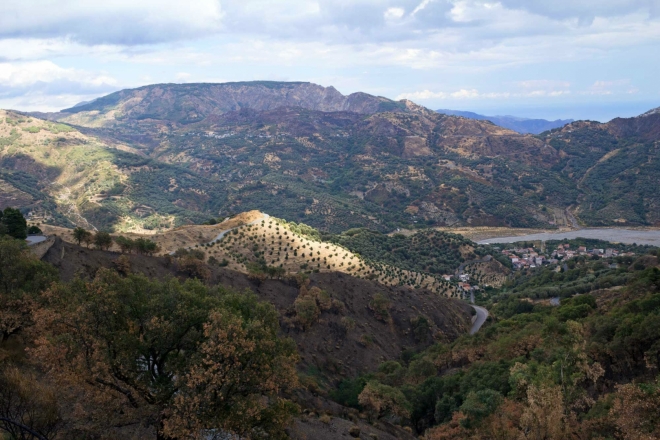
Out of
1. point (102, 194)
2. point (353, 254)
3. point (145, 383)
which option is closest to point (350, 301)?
point (353, 254)

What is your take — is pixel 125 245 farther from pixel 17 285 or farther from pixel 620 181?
pixel 620 181

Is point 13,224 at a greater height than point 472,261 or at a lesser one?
greater

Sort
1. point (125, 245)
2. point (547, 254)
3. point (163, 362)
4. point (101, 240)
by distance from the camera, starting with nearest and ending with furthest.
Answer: point (163, 362) < point (101, 240) < point (125, 245) < point (547, 254)

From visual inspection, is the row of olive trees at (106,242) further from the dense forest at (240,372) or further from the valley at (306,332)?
the dense forest at (240,372)

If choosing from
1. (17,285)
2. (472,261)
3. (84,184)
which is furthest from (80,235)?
(84,184)

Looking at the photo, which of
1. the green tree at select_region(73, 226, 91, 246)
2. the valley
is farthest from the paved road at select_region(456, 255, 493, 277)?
the green tree at select_region(73, 226, 91, 246)

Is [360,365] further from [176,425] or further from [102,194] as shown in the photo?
[102,194]
